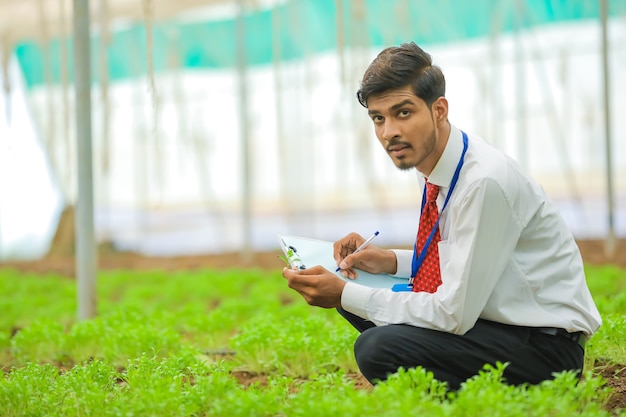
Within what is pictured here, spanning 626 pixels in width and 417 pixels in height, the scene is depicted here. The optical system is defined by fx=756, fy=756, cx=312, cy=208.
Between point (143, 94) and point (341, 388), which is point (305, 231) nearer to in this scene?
point (143, 94)

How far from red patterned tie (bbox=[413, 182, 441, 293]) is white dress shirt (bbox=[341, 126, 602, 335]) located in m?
0.04

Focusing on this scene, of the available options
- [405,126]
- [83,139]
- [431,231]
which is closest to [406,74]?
[405,126]

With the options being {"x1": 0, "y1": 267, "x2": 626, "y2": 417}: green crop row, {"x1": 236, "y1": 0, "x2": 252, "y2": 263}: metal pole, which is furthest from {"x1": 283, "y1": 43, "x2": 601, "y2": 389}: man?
{"x1": 236, "y1": 0, "x2": 252, "y2": 263}: metal pole

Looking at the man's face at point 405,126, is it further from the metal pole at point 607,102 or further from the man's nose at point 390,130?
the metal pole at point 607,102

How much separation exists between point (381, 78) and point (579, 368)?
Answer: 1264 mm

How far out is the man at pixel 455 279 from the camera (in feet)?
8.17

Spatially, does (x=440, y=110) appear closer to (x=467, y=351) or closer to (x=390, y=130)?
(x=390, y=130)

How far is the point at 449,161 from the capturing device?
2.65 metres

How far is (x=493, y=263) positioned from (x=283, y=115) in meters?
11.6

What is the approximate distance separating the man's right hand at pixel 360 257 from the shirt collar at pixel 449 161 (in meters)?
0.45

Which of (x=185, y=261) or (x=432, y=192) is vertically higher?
(x=432, y=192)

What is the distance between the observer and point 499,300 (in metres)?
2.55

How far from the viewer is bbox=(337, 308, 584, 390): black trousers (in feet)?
8.47

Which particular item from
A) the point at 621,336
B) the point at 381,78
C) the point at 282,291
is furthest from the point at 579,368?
the point at 282,291
